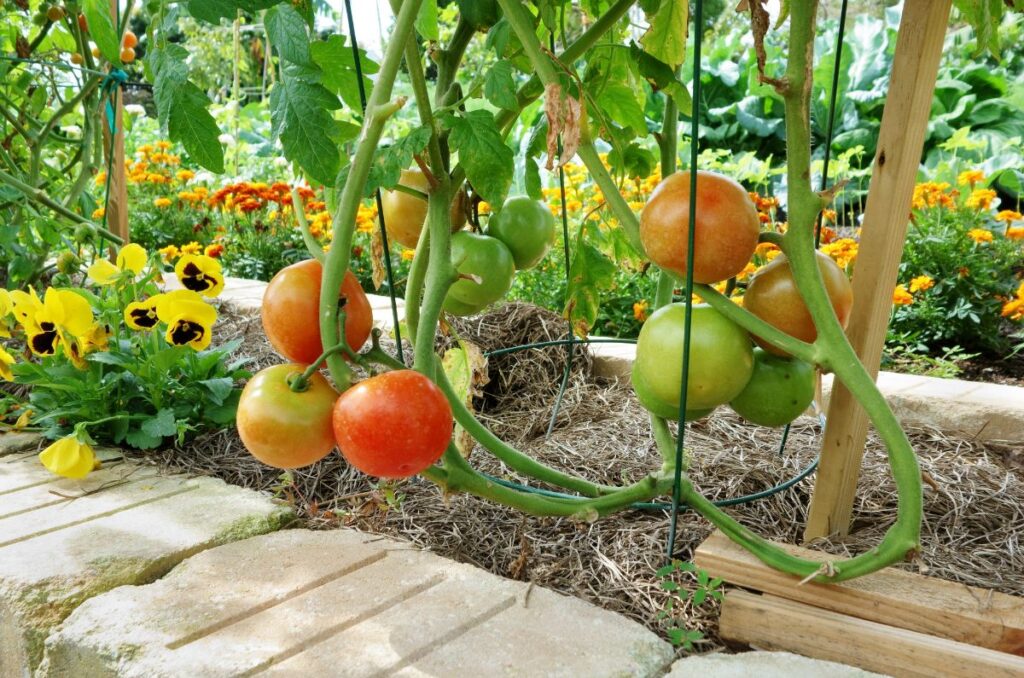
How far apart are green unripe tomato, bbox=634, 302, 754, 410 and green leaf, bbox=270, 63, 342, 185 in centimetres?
38

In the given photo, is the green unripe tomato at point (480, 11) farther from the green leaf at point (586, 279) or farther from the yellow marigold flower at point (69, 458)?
the yellow marigold flower at point (69, 458)

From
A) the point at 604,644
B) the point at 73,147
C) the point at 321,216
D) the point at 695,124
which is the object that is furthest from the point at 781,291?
the point at 321,216

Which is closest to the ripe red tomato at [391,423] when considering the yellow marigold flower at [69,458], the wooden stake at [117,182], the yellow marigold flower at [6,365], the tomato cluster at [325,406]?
the tomato cluster at [325,406]

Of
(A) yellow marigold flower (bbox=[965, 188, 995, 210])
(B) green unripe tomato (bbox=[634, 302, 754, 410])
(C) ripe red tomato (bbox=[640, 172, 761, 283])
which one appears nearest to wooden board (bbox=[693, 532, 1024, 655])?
(B) green unripe tomato (bbox=[634, 302, 754, 410])

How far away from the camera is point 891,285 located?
109 cm

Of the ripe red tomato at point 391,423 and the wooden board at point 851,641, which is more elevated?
the ripe red tomato at point 391,423

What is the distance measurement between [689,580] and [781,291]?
453mm

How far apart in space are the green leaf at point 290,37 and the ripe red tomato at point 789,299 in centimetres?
52

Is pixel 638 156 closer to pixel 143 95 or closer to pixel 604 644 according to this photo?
pixel 604 644

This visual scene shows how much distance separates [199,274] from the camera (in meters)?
1.79

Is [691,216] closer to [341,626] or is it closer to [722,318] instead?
[722,318]

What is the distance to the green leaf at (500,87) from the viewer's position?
85 cm

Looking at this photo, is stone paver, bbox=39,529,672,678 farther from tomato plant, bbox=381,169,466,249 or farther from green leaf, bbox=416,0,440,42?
green leaf, bbox=416,0,440,42

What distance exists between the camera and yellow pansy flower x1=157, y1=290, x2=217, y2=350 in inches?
63.1
